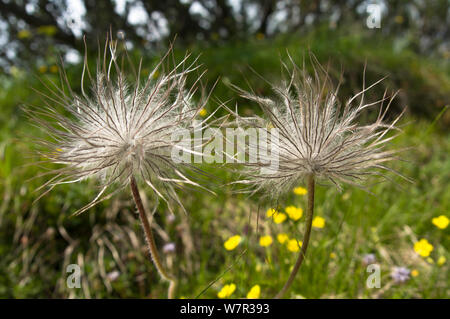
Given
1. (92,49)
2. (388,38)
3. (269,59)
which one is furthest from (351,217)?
(388,38)

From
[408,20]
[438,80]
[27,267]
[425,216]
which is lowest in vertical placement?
[27,267]

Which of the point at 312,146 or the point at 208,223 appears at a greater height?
the point at 312,146

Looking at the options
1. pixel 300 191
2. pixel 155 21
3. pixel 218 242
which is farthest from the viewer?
pixel 155 21

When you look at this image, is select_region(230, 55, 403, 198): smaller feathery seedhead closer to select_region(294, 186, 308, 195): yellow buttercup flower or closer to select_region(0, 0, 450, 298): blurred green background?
select_region(0, 0, 450, 298): blurred green background

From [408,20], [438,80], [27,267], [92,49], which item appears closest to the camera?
[27,267]

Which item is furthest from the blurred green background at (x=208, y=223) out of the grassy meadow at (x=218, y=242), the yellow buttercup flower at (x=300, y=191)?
the yellow buttercup flower at (x=300, y=191)

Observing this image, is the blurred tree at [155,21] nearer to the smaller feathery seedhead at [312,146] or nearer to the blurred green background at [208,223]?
the blurred green background at [208,223]

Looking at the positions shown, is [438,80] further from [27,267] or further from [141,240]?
[27,267]

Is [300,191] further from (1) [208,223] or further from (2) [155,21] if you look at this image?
(2) [155,21]

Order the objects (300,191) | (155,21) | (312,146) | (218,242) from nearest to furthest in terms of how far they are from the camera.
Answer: (312,146), (300,191), (218,242), (155,21)

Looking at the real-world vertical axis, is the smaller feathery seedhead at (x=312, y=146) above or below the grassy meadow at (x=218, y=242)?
above

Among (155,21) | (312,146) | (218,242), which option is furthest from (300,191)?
(155,21)
